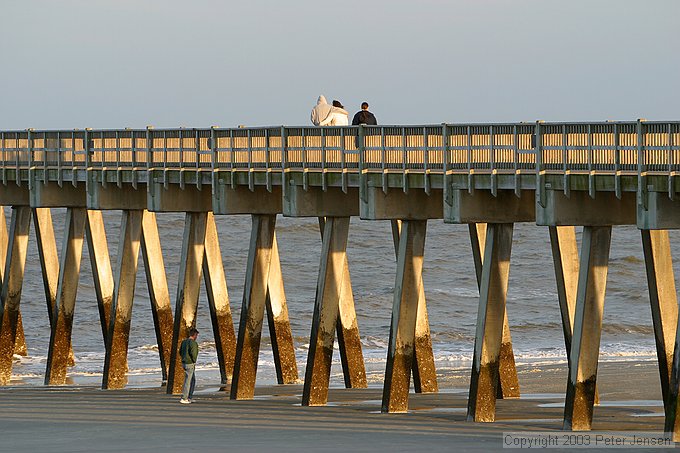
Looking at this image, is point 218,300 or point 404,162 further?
point 218,300

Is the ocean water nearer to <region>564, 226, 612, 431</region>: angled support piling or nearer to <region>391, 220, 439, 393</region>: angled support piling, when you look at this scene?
<region>391, 220, 439, 393</region>: angled support piling

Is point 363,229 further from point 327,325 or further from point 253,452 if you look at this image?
point 253,452

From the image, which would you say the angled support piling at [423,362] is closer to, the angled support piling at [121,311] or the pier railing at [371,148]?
the pier railing at [371,148]

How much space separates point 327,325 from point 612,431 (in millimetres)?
6710

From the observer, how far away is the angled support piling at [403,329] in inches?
1142

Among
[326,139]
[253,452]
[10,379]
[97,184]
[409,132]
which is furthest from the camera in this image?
[10,379]

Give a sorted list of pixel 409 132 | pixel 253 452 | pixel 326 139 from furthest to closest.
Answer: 1. pixel 326 139
2. pixel 409 132
3. pixel 253 452

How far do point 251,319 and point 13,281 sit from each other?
35.6 feet

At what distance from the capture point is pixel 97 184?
3741 centimetres

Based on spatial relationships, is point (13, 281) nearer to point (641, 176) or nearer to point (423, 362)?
point (423, 362)

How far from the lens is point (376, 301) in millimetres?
63156

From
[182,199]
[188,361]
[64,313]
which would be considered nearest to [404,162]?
[188,361]

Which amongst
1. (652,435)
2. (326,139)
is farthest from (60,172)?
(652,435)

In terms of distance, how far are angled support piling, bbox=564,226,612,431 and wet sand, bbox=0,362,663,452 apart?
0.78m
